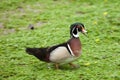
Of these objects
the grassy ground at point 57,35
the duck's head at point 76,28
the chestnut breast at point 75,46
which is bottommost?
the grassy ground at point 57,35

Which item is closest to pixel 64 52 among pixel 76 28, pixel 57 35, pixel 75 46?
pixel 75 46

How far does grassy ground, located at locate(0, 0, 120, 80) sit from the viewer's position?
5.33 meters

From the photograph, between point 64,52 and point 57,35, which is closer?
point 64,52

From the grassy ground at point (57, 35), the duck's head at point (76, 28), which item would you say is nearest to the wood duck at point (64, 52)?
the duck's head at point (76, 28)

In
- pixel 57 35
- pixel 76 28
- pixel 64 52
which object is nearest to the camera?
pixel 64 52

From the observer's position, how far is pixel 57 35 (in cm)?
725

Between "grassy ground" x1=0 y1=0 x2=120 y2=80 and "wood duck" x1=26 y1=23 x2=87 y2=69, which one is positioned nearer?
"wood duck" x1=26 y1=23 x2=87 y2=69

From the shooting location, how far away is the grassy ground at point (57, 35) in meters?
5.33

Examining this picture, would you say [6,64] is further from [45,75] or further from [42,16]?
[42,16]

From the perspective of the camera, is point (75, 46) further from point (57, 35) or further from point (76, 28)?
point (57, 35)

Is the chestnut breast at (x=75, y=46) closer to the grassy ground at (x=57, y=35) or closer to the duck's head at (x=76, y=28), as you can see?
the duck's head at (x=76, y=28)

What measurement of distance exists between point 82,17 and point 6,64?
10.4ft

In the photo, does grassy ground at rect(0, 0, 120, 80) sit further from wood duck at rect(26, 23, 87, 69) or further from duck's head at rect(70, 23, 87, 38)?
duck's head at rect(70, 23, 87, 38)

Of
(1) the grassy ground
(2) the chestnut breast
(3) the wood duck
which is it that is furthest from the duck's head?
(1) the grassy ground
